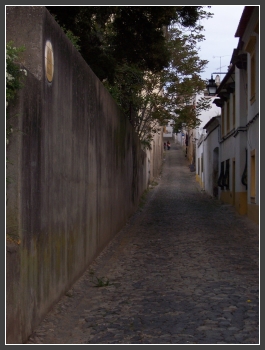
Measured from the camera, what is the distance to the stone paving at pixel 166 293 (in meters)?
5.90

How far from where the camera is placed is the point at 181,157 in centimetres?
6303

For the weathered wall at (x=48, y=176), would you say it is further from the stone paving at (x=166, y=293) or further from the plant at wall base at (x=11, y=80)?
the stone paving at (x=166, y=293)

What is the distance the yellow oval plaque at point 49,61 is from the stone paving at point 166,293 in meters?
2.70

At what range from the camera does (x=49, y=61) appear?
21.1 feet

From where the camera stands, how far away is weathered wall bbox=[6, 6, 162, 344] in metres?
5.10

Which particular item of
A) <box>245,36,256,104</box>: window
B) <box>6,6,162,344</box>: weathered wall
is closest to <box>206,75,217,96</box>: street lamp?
<box>245,36,256,104</box>: window

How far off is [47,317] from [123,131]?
31.3 ft

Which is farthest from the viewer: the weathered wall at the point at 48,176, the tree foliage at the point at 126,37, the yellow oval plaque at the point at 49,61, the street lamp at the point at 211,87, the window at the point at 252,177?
the street lamp at the point at 211,87

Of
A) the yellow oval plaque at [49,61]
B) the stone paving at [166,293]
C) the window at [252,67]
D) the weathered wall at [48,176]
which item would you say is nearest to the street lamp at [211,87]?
the window at [252,67]

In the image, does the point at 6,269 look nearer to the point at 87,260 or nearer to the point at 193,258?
the point at 87,260

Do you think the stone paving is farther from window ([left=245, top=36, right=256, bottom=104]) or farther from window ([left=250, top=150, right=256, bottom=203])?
window ([left=245, top=36, right=256, bottom=104])

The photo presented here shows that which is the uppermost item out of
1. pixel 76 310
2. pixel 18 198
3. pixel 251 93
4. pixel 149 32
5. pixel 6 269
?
pixel 149 32

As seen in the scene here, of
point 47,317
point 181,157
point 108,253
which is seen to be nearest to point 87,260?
point 108,253

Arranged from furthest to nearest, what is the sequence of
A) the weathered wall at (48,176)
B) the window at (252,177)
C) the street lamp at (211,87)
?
the street lamp at (211,87) → the window at (252,177) → the weathered wall at (48,176)
